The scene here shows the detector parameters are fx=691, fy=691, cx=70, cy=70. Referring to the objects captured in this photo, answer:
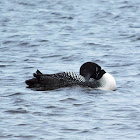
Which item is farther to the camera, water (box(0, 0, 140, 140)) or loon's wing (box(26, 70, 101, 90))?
loon's wing (box(26, 70, 101, 90))

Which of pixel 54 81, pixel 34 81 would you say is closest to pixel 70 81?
pixel 54 81

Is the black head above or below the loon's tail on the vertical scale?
above

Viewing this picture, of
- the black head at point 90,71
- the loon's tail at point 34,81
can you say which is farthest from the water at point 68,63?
the black head at point 90,71

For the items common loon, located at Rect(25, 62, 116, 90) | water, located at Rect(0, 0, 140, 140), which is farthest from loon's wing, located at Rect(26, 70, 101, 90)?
water, located at Rect(0, 0, 140, 140)

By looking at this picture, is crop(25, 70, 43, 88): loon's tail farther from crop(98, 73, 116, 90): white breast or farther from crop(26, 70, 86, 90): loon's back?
crop(98, 73, 116, 90): white breast

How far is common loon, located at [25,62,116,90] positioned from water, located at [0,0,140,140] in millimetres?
119

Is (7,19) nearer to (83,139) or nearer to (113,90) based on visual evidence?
(113,90)

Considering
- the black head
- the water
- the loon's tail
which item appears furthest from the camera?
the black head

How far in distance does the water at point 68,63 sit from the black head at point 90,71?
351 mm

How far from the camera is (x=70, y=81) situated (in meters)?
10.9

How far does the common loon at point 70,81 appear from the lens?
10.8 metres

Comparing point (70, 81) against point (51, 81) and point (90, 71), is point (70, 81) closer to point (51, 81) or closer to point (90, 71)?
point (51, 81)

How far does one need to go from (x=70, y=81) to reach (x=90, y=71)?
1.51 feet

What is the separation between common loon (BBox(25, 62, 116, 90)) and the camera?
35.4 ft
